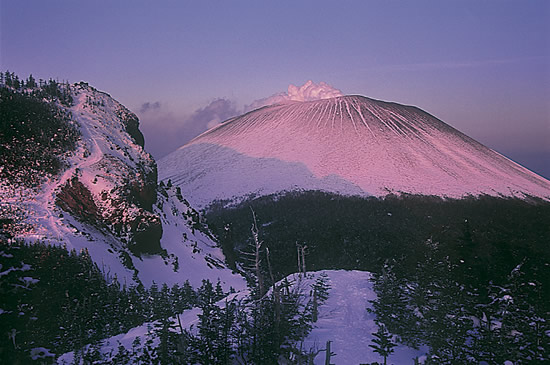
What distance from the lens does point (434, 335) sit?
64.2 ft

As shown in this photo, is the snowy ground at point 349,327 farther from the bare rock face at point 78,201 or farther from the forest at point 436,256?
the bare rock face at point 78,201

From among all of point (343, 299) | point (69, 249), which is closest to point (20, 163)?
→ point (69, 249)

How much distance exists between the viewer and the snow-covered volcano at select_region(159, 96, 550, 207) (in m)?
118

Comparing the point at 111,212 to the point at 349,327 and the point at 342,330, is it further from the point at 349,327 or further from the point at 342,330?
the point at 349,327

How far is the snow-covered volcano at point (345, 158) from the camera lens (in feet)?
388

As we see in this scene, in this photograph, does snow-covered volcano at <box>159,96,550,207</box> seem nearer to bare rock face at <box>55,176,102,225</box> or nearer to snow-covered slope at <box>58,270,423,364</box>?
bare rock face at <box>55,176,102,225</box>

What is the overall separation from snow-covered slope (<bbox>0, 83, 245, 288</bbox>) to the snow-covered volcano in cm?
6378

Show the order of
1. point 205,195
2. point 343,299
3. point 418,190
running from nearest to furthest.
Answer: point 343,299
point 418,190
point 205,195

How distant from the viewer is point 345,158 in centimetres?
13350

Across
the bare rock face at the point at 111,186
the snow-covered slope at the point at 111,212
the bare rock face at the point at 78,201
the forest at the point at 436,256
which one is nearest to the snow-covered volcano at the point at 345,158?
the forest at the point at 436,256

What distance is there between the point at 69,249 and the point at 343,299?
24138 millimetres

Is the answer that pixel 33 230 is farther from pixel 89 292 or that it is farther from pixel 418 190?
pixel 418 190

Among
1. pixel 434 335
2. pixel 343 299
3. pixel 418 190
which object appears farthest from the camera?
pixel 418 190

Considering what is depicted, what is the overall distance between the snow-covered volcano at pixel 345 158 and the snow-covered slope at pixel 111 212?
63.8 metres
